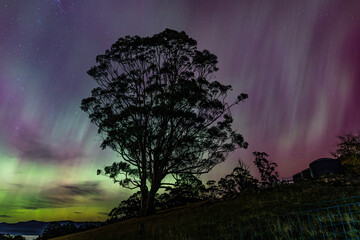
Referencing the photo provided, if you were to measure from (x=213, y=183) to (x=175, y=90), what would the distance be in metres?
11.2

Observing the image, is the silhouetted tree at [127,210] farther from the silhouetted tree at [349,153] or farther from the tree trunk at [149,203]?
the silhouetted tree at [349,153]

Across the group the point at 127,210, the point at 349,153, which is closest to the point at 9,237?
the point at 127,210

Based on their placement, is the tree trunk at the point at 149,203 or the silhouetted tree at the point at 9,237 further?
the silhouetted tree at the point at 9,237

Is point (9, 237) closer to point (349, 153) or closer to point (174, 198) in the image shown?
point (174, 198)

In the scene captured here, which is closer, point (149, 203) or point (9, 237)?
point (149, 203)

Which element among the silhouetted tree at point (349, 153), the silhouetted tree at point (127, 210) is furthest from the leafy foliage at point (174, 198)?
the silhouetted tree at point (349, 153)

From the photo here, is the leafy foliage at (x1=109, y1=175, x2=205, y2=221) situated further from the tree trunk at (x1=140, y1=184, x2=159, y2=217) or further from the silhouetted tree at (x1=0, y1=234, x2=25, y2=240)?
the silhouetted tree at (x1=0, y1=234, x2=25, y2=240)

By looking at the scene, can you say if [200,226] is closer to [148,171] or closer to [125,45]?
[148,171]

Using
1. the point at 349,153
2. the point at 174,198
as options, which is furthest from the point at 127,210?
the point at 349,153

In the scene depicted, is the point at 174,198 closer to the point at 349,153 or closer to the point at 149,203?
the point at 149,203

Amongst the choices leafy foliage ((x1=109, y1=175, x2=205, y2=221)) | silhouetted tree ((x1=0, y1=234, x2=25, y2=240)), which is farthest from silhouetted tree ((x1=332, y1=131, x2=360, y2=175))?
silhouetted tree ((x1=0, y1=234, x2=25, y2=240))

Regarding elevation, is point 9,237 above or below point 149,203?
below

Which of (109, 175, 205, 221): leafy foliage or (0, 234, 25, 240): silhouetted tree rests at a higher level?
(109, 175, 205, 221): leafy foliage

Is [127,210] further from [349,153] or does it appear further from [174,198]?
[349,153]
